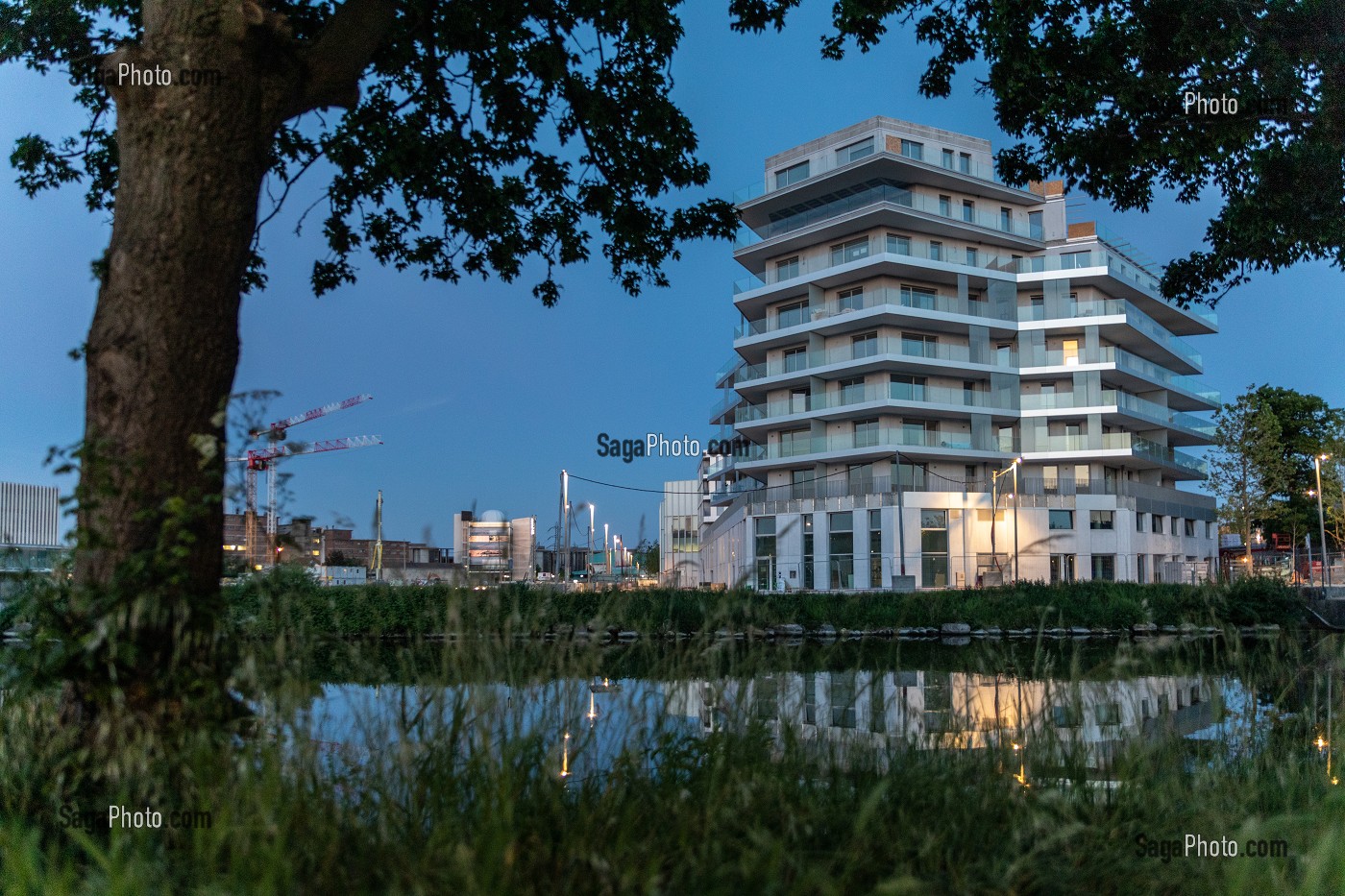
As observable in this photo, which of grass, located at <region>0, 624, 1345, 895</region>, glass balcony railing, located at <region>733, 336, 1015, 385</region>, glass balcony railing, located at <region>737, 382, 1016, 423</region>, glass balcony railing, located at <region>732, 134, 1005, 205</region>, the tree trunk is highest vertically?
glass balcony railing, located at <region>732, 134, 1005, 205</region>

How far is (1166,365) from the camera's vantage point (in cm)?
5494

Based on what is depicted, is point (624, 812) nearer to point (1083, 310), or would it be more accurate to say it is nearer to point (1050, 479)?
point (1050, 479)

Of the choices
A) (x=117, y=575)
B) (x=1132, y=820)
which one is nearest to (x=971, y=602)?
Result: (x=1132, y=820)

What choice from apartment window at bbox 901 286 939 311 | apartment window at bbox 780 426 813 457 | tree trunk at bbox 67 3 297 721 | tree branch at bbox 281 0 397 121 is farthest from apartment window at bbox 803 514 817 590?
tree trunk at bbox 67 3 297 721

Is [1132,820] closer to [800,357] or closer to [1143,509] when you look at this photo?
[800,357]

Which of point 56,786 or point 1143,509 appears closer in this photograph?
point 56,786

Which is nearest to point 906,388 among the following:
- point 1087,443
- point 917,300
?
point 917,300

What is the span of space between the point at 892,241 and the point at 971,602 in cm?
2590

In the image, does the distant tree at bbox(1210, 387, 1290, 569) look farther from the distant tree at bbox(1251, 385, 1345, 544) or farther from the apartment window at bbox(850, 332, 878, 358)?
the apartment window at bbox(850, 332, 878, 358)

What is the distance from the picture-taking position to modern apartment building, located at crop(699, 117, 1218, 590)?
1649 inches

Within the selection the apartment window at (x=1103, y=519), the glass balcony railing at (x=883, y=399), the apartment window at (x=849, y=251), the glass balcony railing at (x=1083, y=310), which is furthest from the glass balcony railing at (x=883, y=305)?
the apartment window at (x=1103, y=519)

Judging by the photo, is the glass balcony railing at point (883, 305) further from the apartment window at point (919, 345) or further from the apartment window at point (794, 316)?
the apartment window at point (919, 345)

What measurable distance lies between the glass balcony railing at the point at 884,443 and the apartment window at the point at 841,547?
3.35 meters

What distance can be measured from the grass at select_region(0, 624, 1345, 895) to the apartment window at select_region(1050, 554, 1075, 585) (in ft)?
141
